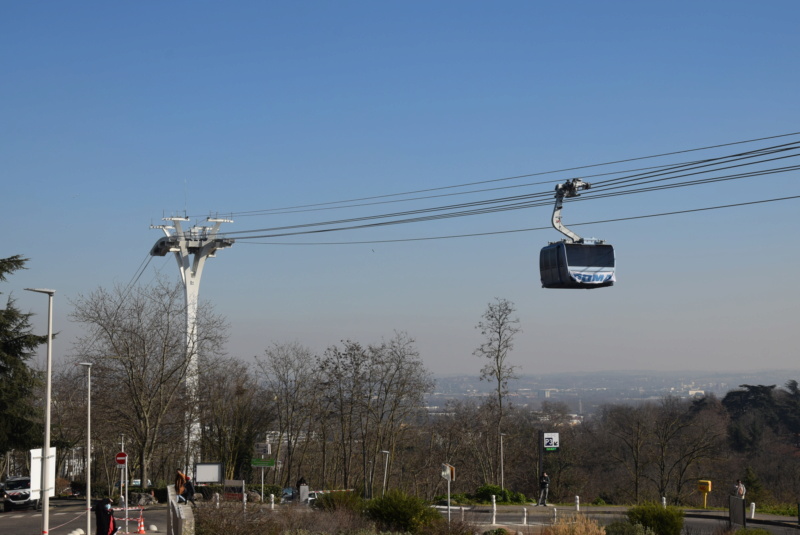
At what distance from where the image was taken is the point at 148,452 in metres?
43.5

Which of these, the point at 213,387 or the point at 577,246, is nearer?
the point at 577,246

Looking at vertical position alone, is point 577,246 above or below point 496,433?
above

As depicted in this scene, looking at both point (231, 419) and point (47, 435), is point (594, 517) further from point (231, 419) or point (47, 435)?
point (231, 419)

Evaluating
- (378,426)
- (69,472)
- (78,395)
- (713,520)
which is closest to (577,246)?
(713,520)

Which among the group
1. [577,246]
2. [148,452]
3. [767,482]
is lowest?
[767,482]

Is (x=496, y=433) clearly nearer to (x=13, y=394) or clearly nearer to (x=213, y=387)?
(x=213, y=387)

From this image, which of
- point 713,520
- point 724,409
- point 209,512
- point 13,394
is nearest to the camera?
point 209,512

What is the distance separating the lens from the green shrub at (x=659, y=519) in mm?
21359

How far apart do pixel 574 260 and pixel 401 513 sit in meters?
8.27

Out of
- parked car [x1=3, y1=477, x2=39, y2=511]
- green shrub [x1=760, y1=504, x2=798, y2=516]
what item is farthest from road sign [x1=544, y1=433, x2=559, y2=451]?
parked car [x1=3, y1=477, x2=39, y2=511]

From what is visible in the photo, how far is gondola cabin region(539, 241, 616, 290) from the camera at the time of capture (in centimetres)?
2073

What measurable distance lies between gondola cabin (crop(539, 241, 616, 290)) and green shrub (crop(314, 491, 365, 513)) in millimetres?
8573

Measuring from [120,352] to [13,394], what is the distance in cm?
600

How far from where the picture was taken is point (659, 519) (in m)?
21.5
